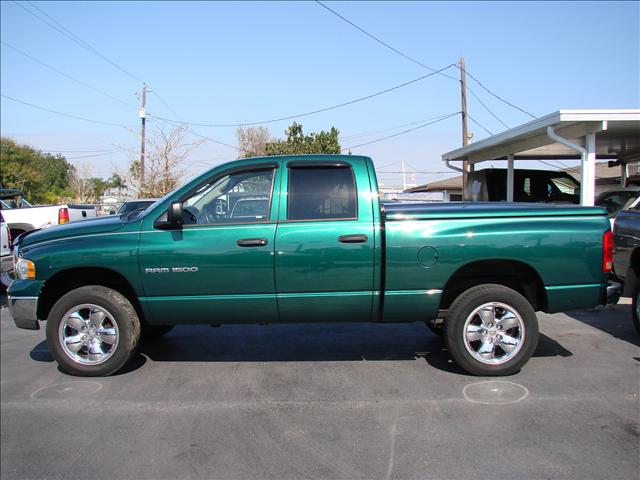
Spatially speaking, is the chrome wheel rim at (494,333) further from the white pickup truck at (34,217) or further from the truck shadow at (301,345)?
the white pickup truck at (34,217)

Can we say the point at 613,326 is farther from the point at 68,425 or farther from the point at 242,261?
the point at 68,425

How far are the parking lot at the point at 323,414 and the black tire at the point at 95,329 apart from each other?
0.55ft

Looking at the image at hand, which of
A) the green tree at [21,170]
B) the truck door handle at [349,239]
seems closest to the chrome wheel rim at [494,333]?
the truck door handle at [349,239]

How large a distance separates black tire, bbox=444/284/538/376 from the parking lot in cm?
16

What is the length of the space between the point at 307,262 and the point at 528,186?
431 inches

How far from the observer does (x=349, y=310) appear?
4.48m

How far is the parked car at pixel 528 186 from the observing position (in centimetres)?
1317

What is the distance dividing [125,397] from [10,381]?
4.44ft

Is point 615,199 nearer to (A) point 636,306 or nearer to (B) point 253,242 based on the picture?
(A) point 636,306

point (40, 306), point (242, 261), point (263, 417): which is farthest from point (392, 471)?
point (40, 306)

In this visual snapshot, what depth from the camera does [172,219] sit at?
4.31 m

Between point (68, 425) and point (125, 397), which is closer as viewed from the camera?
point (68, 425)

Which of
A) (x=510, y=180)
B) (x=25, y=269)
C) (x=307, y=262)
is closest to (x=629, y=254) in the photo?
(x=307, y=262)

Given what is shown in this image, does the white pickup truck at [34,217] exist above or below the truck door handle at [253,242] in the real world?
above
